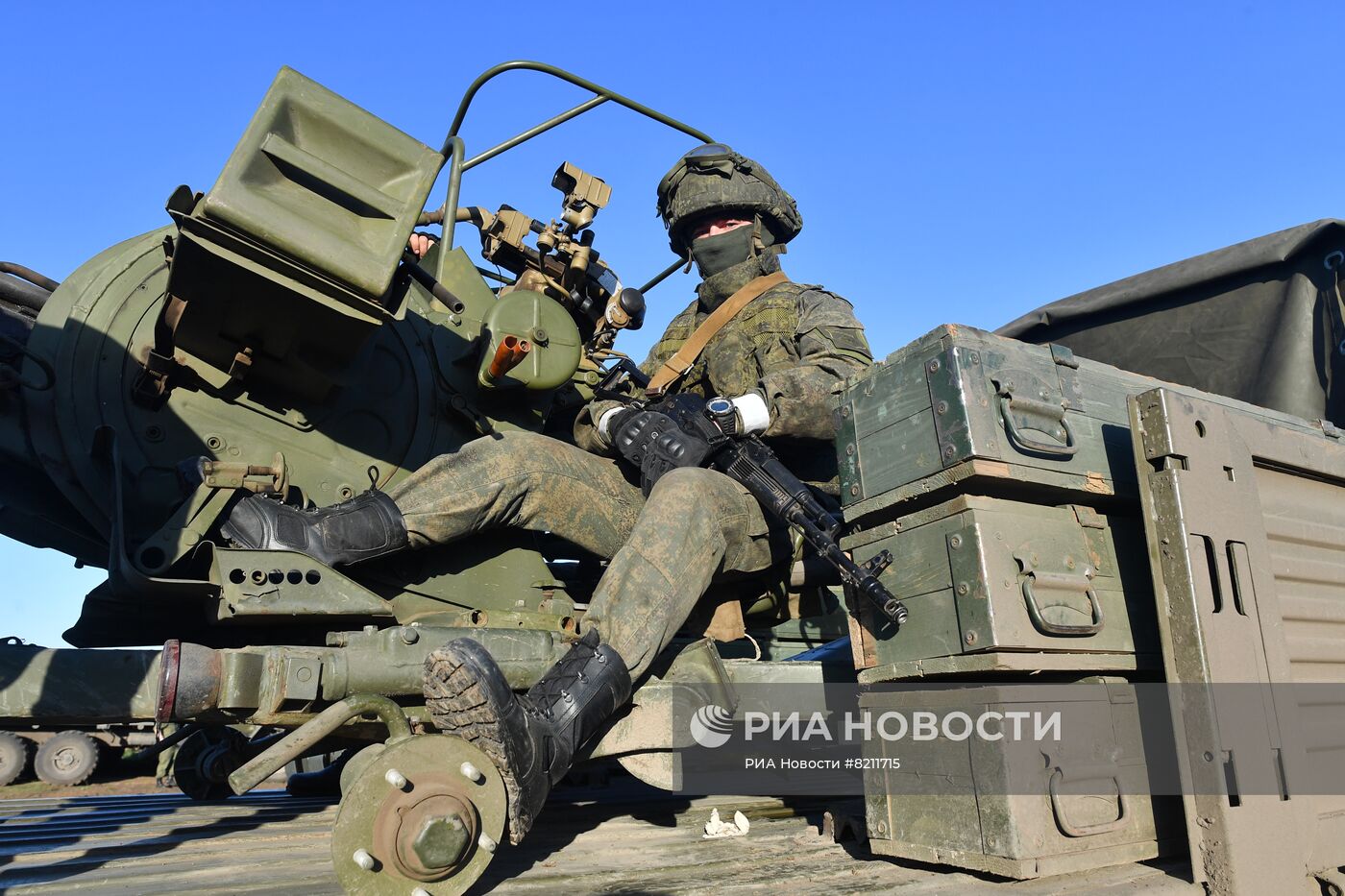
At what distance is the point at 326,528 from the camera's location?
2867mm

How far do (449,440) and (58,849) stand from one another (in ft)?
5.84

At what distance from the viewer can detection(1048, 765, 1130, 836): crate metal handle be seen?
230cm

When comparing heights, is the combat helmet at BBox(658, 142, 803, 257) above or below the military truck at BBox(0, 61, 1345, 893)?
above

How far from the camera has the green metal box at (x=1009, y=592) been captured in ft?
7.77

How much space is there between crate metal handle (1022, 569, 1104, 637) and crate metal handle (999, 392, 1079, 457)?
0.33m

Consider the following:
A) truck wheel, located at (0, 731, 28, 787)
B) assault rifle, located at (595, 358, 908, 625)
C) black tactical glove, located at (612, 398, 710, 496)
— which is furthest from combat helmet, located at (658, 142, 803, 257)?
truck wheel, located at (0, 731, 28, 787)

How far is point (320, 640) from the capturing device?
3010mm

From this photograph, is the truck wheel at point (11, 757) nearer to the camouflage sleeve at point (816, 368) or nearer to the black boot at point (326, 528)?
the black boot at point (326, 528)

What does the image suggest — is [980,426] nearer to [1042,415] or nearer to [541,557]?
[1042,415]

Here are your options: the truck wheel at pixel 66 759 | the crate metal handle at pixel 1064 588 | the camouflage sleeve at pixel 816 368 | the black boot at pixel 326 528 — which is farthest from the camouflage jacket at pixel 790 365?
the truck wheel at pixel 66 759

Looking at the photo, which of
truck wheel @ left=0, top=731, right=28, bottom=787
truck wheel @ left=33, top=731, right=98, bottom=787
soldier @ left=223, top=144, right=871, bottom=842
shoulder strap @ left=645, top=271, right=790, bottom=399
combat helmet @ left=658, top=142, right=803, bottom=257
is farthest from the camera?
truck wheel @ left=33, top=731, right=98, bottom=787

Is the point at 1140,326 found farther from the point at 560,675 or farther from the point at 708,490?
the point at 560,675

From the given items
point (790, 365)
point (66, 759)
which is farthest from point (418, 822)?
point (66, 759)

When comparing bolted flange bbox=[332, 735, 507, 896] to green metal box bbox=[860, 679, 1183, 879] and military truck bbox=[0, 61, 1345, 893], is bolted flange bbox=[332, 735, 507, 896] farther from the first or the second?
green metal box bbox=[860, 679, 1183, 879]
